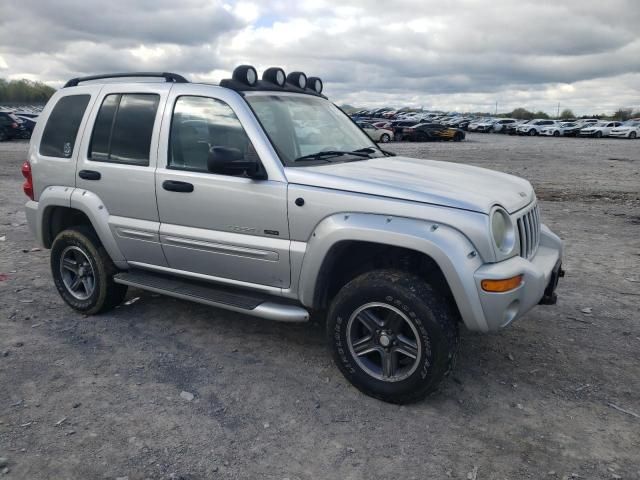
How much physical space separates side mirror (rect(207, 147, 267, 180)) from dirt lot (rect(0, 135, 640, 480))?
55.6 inches

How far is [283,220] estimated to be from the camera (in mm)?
3670

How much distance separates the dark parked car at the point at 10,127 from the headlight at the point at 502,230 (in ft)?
90.8

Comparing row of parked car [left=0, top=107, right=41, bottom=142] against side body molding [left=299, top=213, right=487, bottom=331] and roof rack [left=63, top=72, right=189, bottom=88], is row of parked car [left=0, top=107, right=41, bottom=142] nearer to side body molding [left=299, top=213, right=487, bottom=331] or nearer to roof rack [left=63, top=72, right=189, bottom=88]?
roof rack [left=63, top=72, right=189, bottom=88]

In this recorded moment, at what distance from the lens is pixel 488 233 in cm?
315

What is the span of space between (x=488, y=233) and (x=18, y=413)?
300 cm

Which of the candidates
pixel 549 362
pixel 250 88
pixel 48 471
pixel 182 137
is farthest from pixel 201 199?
pixel 549 362

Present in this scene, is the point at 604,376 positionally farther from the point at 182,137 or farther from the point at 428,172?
the point at 182,137

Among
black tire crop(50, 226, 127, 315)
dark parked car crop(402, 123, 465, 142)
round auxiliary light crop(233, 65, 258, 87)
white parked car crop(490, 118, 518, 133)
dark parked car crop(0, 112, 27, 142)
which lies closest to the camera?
round auxiliary light crop(233, 65, 258, 87)

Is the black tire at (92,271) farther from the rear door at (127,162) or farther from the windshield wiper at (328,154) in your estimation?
the windshield wiper at (328,154)

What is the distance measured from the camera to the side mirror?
3516 millimetres

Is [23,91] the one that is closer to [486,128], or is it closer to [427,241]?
[486,128]

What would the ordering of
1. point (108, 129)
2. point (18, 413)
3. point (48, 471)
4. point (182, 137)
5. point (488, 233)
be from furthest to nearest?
1. point (108, 129)
2. point (182, 137)
3. point (18, 413)
4. point (488, 233)
5. point (48, 471)

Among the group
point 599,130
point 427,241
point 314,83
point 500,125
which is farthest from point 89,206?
point 500,125

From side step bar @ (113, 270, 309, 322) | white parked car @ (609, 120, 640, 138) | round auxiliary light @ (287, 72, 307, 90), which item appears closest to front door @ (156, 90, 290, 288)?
side step bar @ (113, 270, 309, 322)
